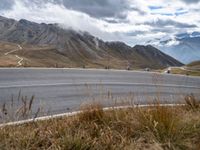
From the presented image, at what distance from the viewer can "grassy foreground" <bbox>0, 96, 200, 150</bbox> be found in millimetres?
6008

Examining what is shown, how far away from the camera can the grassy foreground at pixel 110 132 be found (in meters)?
6.01

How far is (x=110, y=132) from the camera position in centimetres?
661

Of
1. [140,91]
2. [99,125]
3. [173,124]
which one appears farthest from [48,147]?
[140,91]

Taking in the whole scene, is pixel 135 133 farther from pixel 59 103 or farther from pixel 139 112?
pixel 59 103

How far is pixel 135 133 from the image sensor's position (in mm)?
6945

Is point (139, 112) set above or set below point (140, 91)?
above

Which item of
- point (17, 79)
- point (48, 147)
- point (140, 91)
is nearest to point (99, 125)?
point (48, 147)

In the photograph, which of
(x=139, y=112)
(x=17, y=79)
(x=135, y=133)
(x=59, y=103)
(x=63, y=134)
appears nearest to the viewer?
(x=63, y=134)

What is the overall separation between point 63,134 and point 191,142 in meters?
1.86

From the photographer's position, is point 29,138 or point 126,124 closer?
point 29,138

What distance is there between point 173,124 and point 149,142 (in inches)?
18.1

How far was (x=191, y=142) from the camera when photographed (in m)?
6.66

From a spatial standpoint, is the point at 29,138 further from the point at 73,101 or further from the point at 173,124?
the point at 73,101

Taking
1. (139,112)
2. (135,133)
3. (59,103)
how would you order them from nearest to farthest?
(135,133) → (139,112) → (59,103)
